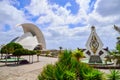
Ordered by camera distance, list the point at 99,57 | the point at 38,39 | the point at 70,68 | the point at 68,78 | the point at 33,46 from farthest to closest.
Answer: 1. the point at 38,39
2. the point at 33,46
3. the point at 99,57
4. the point at 70,68
5. the point at 68,78

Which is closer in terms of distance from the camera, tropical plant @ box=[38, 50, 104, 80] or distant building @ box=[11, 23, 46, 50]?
tropical plant @ box=[38, 50, 104, 80]

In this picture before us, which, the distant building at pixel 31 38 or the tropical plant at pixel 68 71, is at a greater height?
the distant building at pixel 31 38

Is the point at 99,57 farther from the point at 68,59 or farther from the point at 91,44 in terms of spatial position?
the point at 68,59

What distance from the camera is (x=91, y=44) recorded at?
28.4m

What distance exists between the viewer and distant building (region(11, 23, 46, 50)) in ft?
250

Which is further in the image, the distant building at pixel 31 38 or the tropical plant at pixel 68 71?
the distant building at pixel 31 38

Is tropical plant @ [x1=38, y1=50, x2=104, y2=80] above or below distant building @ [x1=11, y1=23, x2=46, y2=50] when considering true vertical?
below

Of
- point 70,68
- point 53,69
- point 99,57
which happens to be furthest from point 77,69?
point 99,57

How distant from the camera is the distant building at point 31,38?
76188 millimetres

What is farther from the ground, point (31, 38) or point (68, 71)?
point (31, 38)

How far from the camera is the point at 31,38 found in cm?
7962

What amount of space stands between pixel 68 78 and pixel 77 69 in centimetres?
63

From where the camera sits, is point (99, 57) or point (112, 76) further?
point (99, 57)

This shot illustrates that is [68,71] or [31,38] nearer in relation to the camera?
[68,71]
